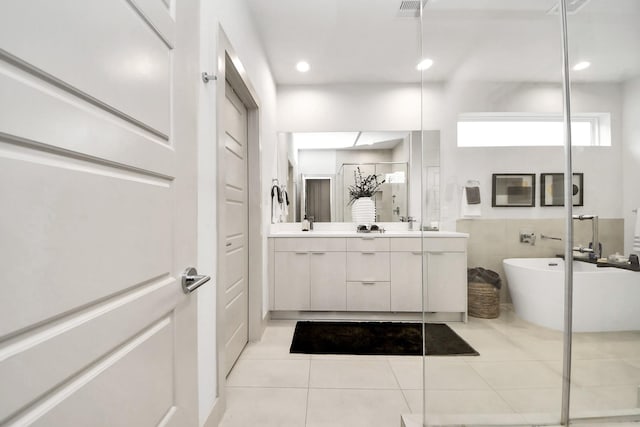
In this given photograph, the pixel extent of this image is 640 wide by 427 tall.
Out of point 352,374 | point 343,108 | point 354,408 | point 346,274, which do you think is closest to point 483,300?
point 354,408

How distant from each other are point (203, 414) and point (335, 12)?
2.70 m

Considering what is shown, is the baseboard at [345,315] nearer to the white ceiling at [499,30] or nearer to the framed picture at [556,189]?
the framed picture at [556,189]

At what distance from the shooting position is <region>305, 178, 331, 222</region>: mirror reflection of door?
10.7ft

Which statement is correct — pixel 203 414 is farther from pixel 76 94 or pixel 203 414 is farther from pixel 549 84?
pixel 549 84

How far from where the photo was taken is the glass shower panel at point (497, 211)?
1067 millimetres

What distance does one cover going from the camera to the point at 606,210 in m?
0.97

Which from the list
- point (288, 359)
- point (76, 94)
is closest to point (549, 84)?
point (76, 94)

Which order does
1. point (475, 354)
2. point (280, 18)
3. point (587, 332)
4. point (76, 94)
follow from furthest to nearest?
point (280, 18) → point (475, 354) → point (587, 332) → point (76, 94)

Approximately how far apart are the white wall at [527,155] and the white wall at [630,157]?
1 cm

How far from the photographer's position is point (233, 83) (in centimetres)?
188

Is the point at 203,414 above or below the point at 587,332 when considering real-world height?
below

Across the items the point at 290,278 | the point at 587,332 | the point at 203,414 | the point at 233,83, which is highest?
the point at 233,83

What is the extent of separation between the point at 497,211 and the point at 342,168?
218cm

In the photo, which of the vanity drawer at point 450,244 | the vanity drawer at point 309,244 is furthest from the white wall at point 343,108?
the vanity drawer at point 450,244
